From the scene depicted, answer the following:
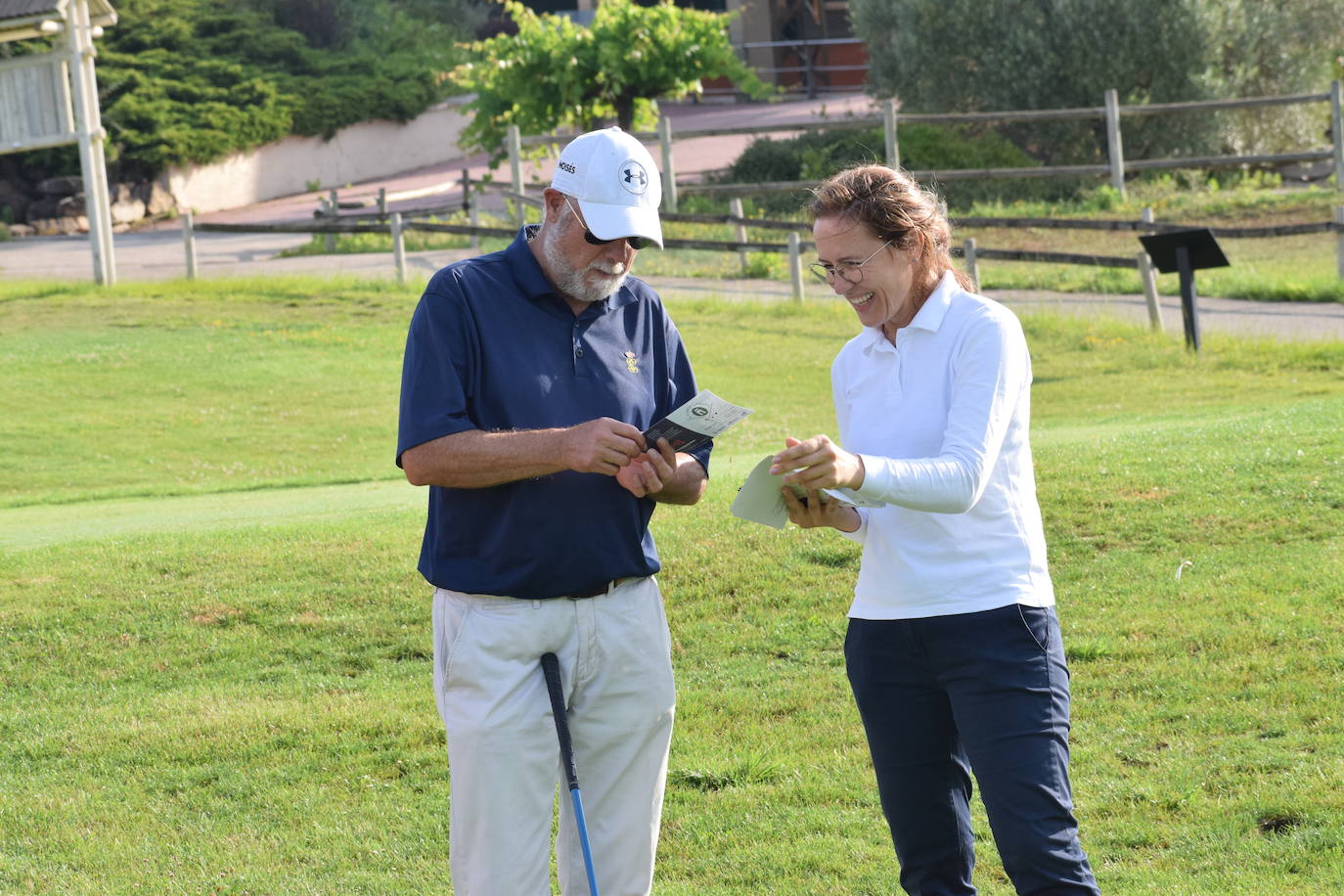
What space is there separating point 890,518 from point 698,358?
13591mm

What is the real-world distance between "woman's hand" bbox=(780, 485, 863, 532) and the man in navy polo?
0.30 m

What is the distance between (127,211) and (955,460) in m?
33.3

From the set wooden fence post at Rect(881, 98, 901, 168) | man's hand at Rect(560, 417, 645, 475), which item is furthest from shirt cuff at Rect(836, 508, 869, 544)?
wooden fence post at Rect(881, 98, 901, 168)

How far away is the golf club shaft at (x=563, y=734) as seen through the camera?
12.3 feet

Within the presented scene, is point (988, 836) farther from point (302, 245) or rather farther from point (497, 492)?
point (302, 245)

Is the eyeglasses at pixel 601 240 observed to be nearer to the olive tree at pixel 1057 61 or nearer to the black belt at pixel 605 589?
the black belt at pixel 605 589

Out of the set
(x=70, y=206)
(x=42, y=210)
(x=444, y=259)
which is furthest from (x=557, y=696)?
(x=42, y=210)

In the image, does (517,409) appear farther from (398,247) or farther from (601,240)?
(398,247)

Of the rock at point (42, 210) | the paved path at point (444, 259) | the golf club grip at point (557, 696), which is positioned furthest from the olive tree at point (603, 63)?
the golf club grip at point (557, 696)

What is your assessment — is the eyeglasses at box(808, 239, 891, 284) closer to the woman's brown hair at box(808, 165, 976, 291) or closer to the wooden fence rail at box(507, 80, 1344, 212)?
the woman's brown hair at box(808, 165, 976, 291)

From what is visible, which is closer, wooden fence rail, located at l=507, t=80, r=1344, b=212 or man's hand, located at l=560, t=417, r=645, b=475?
man's hand, located at l=560, t=417, r=645, b=475

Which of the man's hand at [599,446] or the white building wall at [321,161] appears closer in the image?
the man's hand at [599,446]

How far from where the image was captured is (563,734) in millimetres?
3758

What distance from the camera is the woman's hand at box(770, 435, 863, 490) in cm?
335
